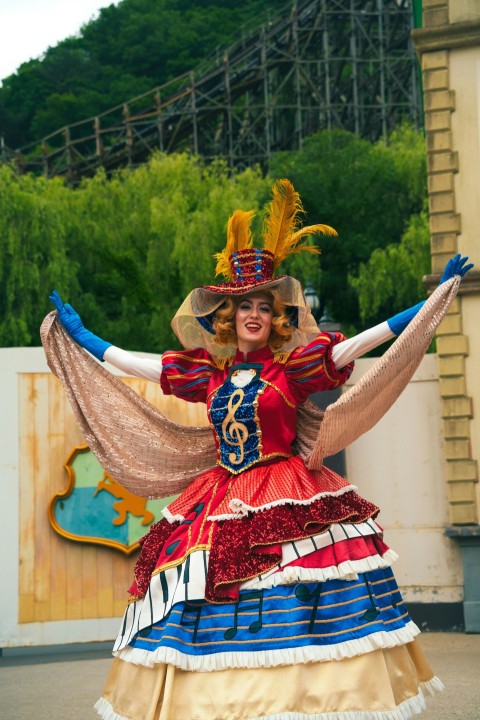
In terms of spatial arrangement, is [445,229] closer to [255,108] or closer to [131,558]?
[131,558]

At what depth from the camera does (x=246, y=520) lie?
5012 mm

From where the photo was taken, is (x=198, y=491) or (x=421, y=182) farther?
(x=421, y=182)

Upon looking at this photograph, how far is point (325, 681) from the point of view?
15.4 ft

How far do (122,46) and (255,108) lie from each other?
1426 centimetres

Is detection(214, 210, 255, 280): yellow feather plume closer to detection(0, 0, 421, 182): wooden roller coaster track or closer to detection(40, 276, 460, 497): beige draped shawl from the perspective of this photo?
detection(40, 276, 460, 497): beige draped shawl

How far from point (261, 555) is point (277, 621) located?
11.3 inches

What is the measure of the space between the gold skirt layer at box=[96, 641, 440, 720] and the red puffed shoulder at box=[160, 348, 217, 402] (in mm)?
1336

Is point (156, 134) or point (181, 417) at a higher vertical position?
point (156, 134)

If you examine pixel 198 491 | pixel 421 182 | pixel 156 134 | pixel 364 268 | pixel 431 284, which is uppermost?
pixel 156 134

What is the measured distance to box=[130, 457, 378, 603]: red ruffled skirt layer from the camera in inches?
191

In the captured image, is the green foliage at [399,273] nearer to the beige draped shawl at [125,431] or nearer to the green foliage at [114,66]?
the beige draped shawl at [125,431]

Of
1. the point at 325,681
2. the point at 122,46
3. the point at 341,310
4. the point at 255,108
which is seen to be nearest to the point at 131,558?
the point at 325,681

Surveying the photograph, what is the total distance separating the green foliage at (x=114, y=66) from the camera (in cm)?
4547

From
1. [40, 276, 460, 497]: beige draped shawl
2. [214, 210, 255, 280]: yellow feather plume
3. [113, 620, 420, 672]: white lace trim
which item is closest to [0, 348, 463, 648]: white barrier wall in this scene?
[40, 276, 460, 497]: beige draped shawl
